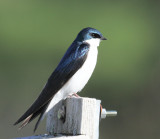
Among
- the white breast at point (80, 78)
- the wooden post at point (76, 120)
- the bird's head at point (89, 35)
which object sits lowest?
Answer: the wooden post at point (76, 120)

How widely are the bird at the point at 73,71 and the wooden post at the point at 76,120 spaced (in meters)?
0.39

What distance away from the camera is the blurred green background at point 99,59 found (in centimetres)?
670

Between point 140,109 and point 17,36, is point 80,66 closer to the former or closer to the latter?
point 140,109

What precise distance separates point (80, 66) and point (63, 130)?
885 mm

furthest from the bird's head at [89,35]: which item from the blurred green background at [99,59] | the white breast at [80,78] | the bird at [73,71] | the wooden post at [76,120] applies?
the blurred green background at [99,59]

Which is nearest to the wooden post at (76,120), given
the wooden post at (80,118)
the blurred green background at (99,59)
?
the wooden post at (80,118)

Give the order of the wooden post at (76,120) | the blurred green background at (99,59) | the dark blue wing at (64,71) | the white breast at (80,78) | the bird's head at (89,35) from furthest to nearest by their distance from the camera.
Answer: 1. the blurred green background at (99,59)
2. the bird's head at (89,35)
3. the white breast at (80,78)
4. the dark blue wing at (64,71)
5. the wooden post at (76,120)

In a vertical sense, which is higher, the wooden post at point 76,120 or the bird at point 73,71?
the bird at point 73,71

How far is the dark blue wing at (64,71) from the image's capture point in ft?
10.7

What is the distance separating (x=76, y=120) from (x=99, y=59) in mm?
4510

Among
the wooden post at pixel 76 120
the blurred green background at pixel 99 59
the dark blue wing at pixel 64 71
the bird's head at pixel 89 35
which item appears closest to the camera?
the wooden post at pixel 76 120

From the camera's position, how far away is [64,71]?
3535 millimetres

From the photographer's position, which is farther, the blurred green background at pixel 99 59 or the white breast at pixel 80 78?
the blurred green background at pixel 99 59

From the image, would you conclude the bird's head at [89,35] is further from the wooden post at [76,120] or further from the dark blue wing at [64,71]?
the wooden post at [76,120]
